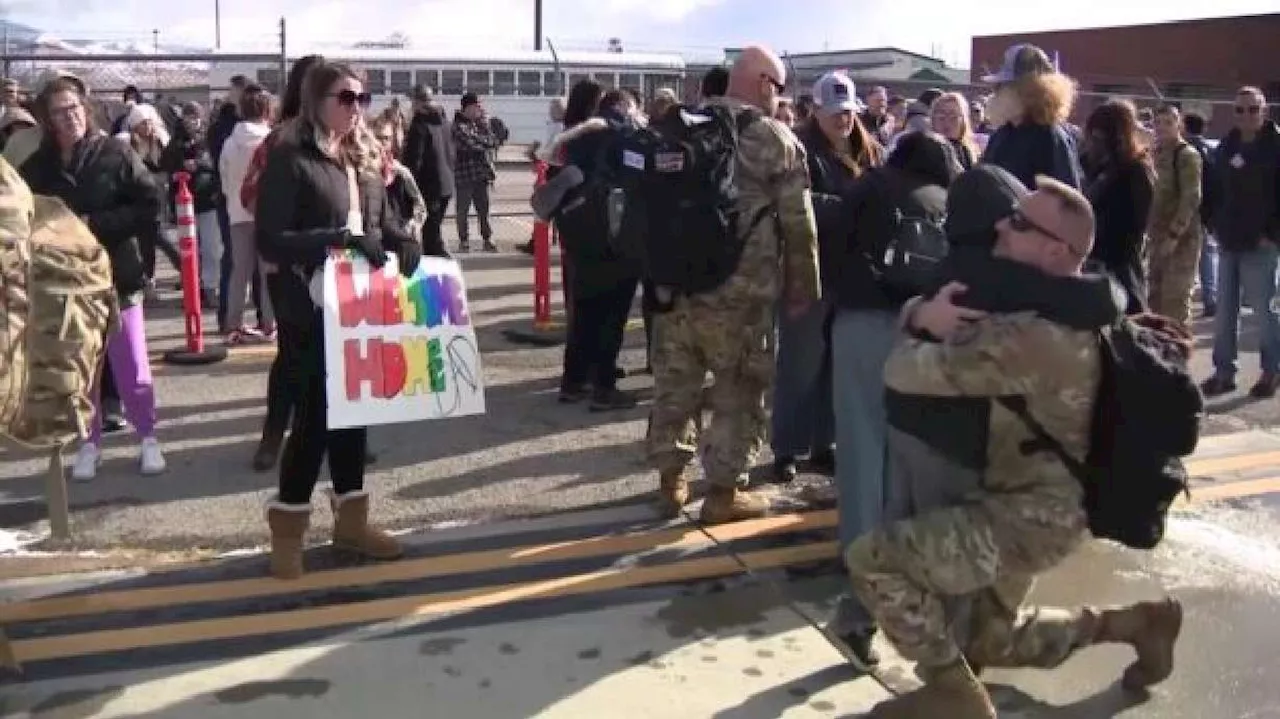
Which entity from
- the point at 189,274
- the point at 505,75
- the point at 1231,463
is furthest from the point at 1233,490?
the point at 505,75

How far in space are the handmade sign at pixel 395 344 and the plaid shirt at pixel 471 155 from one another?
9.55 metres

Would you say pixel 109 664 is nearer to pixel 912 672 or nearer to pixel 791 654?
pixel 791 654

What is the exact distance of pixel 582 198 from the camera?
7039 mm

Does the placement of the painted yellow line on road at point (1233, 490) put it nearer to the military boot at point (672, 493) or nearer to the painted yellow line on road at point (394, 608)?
the painted yellow line on road at point (394, 608)

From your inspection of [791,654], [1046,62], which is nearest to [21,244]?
[791,654]

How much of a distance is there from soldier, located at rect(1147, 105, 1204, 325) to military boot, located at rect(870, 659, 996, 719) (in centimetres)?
594

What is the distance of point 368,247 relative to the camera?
4656 mm

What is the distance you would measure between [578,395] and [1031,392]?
175 inches

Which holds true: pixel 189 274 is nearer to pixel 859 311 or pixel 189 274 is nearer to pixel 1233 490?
pixel 859 311

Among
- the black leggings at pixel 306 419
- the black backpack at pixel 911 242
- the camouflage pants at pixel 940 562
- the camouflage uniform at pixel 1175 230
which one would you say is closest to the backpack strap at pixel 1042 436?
the camouflage pants at pixel 940 562

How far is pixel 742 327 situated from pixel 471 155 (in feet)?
31.9

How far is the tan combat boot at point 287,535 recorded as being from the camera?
4.62 metres

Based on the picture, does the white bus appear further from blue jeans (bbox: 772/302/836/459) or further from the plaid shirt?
blue jeans (bbox: 772/302/836/459)

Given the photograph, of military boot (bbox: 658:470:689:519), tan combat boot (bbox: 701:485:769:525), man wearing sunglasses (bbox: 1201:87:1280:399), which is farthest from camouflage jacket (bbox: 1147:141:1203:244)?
military boot (bbox: 658:470:689:519)
